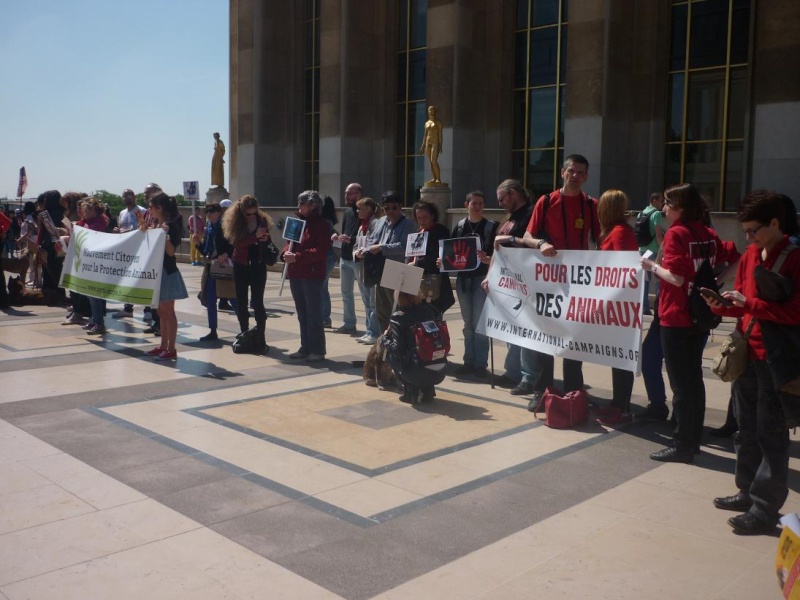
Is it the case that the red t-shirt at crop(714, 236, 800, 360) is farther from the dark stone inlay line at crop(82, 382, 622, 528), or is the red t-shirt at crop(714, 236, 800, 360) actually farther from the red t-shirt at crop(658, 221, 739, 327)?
the dark stone inlay line at crop(82, 382, 622, 528)

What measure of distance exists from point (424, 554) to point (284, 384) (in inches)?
181

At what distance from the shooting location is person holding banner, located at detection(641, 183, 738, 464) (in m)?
5.82

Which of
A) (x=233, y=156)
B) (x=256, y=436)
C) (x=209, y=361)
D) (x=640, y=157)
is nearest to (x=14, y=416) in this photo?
(x=256, y=436)

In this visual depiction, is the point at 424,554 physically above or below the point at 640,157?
below

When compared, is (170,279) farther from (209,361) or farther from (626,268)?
(626,268)

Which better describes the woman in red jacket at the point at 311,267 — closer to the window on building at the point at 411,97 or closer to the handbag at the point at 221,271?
the handbag at the point at 221,271

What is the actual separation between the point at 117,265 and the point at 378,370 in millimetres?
4367

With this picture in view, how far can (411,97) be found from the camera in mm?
27797

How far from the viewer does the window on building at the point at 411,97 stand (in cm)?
2742

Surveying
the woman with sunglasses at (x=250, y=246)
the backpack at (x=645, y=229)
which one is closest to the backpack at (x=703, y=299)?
the woman with sunglasses at (x=250, y=246)

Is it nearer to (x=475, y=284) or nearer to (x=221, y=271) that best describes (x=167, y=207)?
(x=221, y=271)

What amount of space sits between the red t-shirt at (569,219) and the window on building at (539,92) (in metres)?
16.5

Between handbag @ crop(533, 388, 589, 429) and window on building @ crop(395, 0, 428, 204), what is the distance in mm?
21141

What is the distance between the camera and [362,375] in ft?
30.4
